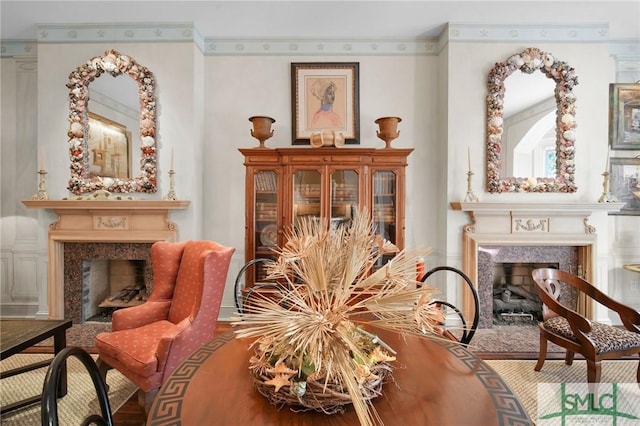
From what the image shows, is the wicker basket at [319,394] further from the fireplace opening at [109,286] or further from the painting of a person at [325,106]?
the fireplace opening at [109,286]

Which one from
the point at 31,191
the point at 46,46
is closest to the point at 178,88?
the point at 46,46

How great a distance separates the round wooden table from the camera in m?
0.85

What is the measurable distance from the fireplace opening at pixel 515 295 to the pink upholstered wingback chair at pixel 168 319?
117 inches

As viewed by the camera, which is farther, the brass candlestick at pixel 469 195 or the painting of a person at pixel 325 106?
the painting of a person at pixel 325 106

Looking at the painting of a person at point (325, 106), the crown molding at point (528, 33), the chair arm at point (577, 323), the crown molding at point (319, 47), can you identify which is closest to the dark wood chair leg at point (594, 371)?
the chair arm at point (577, 323)

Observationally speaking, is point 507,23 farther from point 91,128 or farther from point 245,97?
point 91,128

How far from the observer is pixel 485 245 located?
319cm

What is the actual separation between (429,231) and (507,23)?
223 cm

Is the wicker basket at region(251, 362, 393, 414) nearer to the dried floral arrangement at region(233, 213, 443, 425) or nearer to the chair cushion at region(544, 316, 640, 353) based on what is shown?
the dried floral arrangement at region(233, 213, 443, 425)

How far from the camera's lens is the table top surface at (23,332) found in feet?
5.52

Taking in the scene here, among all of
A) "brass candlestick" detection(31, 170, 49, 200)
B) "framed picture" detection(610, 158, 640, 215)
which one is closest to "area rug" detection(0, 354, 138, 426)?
"brass candlestick" detection(31, 170, 49, 200)

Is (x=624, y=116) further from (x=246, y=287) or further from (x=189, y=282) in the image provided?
(x=189, y=282)

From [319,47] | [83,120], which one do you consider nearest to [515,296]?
[319,47]

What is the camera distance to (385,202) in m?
3.18
